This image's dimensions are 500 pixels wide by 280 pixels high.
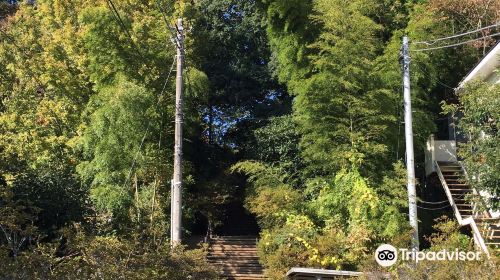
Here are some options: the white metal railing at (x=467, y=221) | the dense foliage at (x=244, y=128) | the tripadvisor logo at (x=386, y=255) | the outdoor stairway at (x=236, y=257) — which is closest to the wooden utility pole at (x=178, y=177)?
the dense foliage at (x=244, y=128)

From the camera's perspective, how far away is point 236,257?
12.4m

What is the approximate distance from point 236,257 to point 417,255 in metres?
5.90

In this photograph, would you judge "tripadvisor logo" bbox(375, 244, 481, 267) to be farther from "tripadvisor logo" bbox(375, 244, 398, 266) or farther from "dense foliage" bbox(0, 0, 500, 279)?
"dense foliage" bbox(0, 0, 500, 279)

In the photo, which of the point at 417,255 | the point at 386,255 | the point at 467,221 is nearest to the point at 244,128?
the point at 467,221

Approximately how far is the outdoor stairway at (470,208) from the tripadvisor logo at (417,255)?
1.24 meters

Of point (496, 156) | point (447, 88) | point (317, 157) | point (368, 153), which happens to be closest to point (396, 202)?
point (368, 153)

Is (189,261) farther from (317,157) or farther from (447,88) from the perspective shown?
(447,88)

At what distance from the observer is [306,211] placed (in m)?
10.7

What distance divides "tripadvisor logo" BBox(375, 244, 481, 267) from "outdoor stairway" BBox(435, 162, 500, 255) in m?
1.24

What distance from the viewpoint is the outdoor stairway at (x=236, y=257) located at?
11570 millimetres

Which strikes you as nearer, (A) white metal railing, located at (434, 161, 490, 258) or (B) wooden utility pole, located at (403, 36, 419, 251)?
(B) wooden utility pole, located at (403, 36, 419, 251)

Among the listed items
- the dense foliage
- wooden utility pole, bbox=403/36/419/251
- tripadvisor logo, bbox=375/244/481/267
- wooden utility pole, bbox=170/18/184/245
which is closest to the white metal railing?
the dense foliage

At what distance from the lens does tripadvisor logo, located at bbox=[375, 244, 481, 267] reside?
6586mm

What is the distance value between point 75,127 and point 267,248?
623cm
